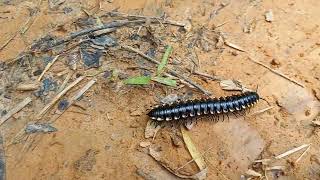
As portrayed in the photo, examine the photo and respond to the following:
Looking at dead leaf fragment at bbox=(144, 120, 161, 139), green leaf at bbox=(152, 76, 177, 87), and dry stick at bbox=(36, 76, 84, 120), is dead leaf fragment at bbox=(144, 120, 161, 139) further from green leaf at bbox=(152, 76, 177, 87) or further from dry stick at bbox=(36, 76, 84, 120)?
dry stick at bbox=(36, 76, 84, 120)

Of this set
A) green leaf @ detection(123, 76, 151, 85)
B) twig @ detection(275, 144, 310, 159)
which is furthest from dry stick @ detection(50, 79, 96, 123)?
twig @ detection(275, 144, 310, 159)

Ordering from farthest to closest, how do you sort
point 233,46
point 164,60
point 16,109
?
1. point 233,46
2. point 164,60
3. point 16,109

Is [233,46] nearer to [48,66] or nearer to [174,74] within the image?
[174,74]

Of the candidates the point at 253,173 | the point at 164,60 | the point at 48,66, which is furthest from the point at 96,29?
the point at 253,173

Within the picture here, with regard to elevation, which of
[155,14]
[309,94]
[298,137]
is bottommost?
[298,137]

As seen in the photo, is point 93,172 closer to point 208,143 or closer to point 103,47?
point 208,143

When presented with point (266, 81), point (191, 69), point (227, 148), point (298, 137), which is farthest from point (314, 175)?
point (191, 69)

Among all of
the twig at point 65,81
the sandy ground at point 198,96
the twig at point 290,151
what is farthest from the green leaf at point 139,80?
the twig at point 290,151
